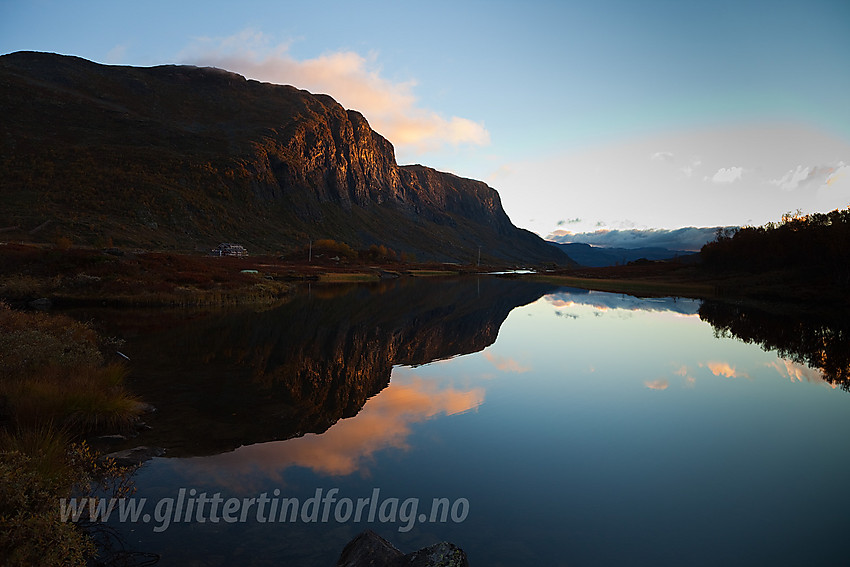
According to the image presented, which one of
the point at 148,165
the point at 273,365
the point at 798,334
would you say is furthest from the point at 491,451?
the point at 148,165

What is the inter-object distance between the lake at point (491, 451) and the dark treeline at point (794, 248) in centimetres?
4324

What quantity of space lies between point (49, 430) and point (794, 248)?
84445 mm

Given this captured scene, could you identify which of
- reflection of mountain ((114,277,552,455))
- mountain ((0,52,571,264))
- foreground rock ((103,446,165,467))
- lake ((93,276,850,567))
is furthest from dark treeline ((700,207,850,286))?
mountain ((0,52,571,264))

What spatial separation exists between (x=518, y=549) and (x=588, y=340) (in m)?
23.3

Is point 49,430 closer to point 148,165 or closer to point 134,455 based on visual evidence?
point 134,455

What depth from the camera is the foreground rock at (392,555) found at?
4.75 m

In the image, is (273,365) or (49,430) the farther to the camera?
(273,365)

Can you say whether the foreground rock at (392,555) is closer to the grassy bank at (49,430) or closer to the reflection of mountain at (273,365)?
the grassy bank at (49,430)

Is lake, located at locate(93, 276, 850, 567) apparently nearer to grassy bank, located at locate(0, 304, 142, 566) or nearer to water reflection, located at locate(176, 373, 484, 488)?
water reflection, located at locate(176, 373, 484, 488)

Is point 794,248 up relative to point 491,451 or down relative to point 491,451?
up

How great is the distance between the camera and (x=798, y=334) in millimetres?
30812

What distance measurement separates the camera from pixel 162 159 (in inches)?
4966

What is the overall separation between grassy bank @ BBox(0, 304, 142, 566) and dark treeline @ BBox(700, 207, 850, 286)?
6981 centimetres

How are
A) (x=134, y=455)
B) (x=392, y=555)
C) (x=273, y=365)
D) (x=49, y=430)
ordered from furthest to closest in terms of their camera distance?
(x=273, y=365) → (x=134, y=455) → (x=49, y=430) → (x=392, y=555)
